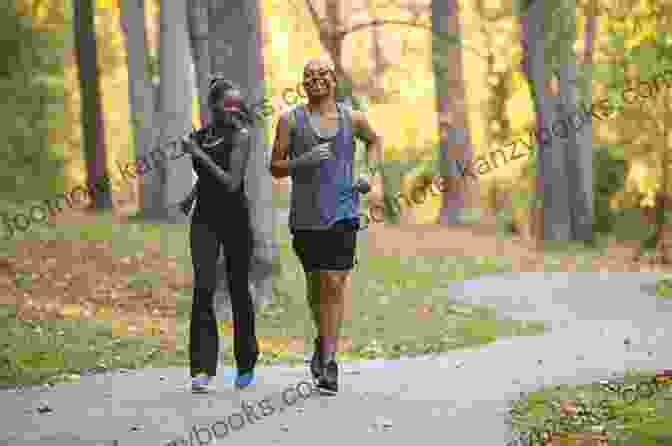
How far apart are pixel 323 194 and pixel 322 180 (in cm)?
10

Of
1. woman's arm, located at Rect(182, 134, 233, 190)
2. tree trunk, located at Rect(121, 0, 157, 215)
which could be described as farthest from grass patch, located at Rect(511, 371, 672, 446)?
tree trunk, located at Rect(121, 0, 157, 215)

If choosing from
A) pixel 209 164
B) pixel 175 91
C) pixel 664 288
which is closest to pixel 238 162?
pixel 209 164

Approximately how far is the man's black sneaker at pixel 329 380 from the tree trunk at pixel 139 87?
15535mm

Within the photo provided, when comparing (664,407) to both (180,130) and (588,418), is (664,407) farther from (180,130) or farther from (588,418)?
(180,130)

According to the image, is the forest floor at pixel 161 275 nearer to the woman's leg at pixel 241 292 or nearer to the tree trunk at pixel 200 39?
the woman's leg at pixel 241 292

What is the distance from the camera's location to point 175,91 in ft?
74.1

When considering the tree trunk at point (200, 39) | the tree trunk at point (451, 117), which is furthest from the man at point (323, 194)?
the tree trunk at point (451, 117)

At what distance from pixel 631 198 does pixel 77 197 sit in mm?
17277

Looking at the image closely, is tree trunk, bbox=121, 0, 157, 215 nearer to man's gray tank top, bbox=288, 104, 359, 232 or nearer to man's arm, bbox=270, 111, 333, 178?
man's arm, bbox=270, 111, 333, 178

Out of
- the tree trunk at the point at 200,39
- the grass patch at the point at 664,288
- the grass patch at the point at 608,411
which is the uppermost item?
the tree trunk at the point at 200,39

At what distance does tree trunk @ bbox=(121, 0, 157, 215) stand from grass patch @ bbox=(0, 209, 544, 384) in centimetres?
132

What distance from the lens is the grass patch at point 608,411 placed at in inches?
305

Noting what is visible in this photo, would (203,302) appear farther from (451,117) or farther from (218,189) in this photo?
(451,117)

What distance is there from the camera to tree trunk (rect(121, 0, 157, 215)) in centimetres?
2441
